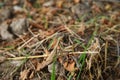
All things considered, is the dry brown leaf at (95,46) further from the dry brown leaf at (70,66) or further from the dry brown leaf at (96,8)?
the dry brown leaf at (96,8)

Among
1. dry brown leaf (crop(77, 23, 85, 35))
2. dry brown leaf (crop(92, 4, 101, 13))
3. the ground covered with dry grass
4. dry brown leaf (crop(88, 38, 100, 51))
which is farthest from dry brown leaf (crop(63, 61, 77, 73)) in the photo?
dry brown leaf (crop(92, 4, 101, 13))

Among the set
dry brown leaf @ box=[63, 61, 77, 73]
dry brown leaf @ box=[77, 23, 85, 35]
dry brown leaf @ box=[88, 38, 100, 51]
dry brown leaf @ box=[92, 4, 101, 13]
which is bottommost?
dry brown leaf @ box=[63, 61, 77, 73]

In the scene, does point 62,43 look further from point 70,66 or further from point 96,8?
point 96,8

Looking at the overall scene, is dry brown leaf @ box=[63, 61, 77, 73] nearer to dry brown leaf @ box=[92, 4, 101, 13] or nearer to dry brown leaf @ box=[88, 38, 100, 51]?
dry brown leaf @ box=[88, 38, 100, 51]

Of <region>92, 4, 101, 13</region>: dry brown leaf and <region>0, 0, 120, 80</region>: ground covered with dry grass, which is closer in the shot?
<region>0, 0, 120, 80</region>: ground covered with dry grass

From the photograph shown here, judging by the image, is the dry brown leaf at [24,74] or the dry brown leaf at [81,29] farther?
the dry brown leaf at [81,29]

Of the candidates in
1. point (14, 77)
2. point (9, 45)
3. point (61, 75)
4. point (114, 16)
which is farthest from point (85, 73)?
point (114, 16)

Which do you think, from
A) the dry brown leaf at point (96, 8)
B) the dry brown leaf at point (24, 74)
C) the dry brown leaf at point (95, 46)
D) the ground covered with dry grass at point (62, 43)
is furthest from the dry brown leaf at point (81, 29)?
the dry brown leaf at point (24, 74)

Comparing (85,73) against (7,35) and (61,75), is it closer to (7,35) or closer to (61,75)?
(61,75)

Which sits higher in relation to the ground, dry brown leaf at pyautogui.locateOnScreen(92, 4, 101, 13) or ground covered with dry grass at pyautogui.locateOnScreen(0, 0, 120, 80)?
dry brown leaf at pyautogui.locateOnScreen(92, 4, 101, 13)
